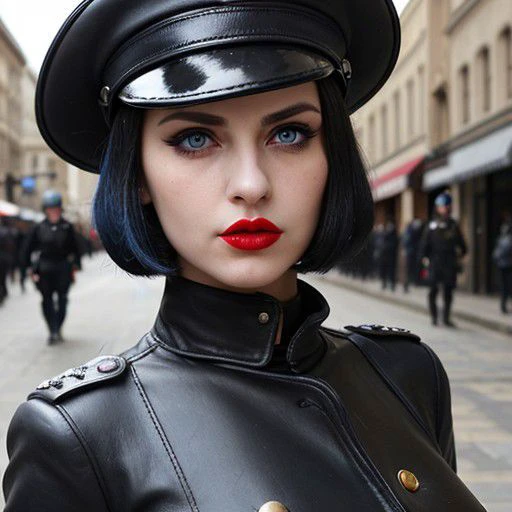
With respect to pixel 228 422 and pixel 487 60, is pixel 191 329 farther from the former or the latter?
pixel 487 60

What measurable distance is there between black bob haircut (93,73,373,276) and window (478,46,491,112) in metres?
17.8

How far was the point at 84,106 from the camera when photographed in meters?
1.44

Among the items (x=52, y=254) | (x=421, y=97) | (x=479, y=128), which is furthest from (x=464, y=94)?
(x=52, y=254)

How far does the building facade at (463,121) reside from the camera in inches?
665

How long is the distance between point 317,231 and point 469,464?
151 inches

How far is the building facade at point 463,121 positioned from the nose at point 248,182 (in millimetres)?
11300

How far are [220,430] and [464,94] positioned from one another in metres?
20.3

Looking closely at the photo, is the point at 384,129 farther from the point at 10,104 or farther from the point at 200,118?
the point at 10,104

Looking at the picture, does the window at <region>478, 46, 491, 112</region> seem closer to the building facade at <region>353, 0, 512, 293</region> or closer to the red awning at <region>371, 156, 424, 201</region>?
the building facade at <region>353, 0, 512, 293</region>

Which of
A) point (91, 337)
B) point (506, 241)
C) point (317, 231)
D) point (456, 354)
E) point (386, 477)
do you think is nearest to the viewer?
point (386, 477)

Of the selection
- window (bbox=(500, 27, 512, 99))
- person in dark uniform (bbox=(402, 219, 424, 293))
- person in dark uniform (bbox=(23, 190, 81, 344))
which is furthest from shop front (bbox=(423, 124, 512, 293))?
person in dark uniform (bbox=(23, 190, 81, 344))

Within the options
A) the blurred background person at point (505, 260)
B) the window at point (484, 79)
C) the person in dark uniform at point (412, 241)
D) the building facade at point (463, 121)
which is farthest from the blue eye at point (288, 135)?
the person in dark uniform at point (412, 241)

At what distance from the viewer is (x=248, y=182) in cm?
123

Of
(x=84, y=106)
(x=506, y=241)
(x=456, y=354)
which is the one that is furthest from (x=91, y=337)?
(x=84, y=106)
